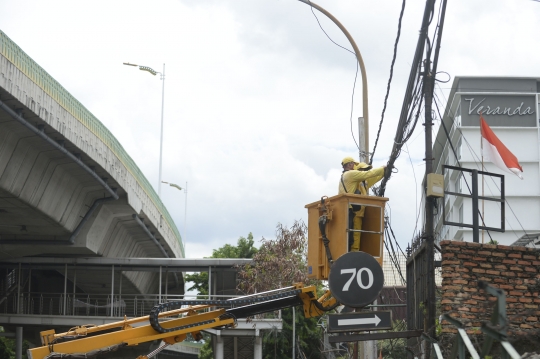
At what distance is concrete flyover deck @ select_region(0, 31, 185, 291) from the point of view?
2255 cm

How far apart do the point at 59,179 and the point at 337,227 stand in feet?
61.3

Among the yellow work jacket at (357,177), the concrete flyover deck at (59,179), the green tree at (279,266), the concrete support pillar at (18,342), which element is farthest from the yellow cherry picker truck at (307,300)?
the concrete support pillar at (18,342)

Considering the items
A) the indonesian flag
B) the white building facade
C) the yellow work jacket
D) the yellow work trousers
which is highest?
the white building facade

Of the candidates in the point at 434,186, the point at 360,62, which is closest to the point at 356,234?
the point at 434,186

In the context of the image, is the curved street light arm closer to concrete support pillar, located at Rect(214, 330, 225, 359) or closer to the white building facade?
concrete support pillar, located at Rect(214, 330, 225, 359)

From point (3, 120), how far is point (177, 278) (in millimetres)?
32319

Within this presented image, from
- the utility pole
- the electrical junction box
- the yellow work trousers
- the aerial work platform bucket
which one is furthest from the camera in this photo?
the electrical junction box

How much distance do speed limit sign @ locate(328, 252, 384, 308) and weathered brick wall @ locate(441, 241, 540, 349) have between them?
2.44 m

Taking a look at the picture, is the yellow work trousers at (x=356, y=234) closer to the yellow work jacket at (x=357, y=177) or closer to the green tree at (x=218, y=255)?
the yellow work jacket at (x=357, y=177)

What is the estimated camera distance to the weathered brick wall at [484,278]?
12.3 metres

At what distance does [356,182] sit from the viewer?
12023 mm

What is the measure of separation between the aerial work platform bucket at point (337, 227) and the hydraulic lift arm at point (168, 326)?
16.5 inches

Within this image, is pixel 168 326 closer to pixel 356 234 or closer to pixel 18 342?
pixel 356 234

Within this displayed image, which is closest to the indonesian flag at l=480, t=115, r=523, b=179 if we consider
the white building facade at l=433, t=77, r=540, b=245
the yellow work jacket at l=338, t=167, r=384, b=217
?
the yellow work jacket at l=338, t=167, r=384, b=217
